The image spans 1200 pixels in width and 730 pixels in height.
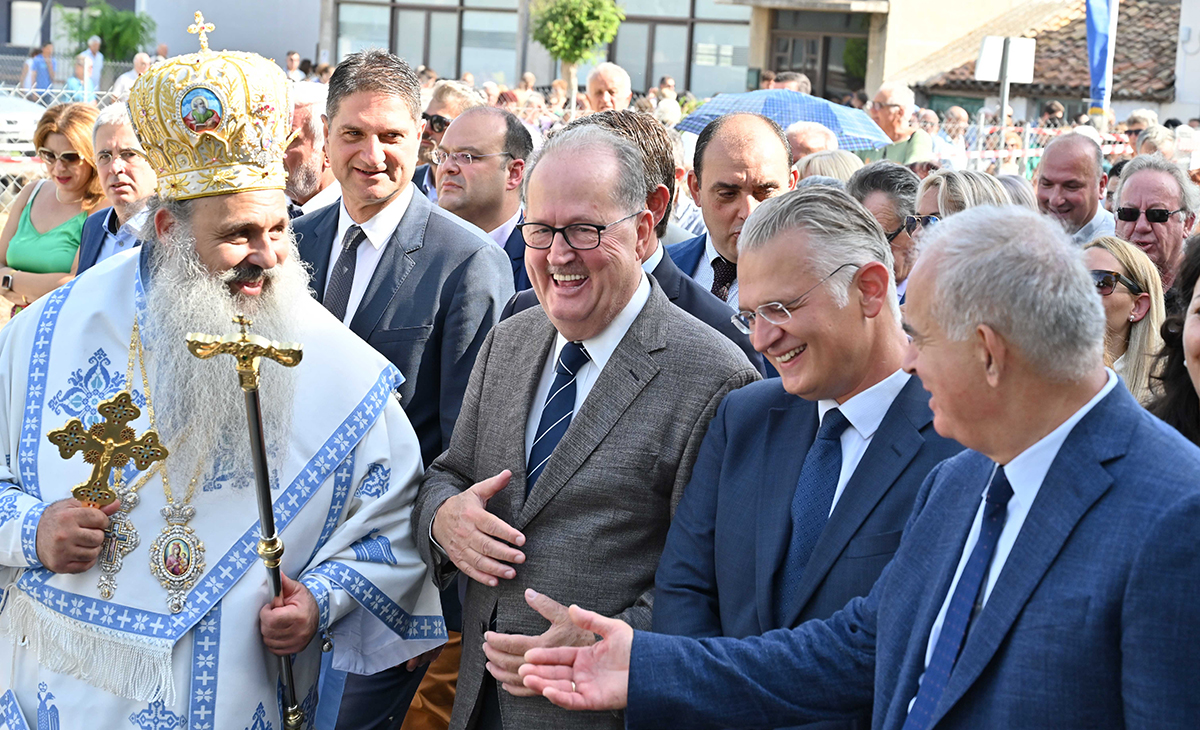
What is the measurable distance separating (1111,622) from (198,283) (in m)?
2.32

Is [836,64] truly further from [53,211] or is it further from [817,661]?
[817,661]

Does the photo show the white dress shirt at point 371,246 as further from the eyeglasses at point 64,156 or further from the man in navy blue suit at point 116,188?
the eyeglasses at point 64,156

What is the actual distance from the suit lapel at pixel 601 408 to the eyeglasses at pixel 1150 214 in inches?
149

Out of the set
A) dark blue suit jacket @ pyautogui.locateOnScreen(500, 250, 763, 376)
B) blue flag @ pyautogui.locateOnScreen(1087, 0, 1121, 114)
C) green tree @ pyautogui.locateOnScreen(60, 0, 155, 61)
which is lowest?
dark blue suit jacket @ pyautogui.locateOnScreen(500, 250, 763, 376)

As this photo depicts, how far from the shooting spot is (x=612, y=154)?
3035 millimetres

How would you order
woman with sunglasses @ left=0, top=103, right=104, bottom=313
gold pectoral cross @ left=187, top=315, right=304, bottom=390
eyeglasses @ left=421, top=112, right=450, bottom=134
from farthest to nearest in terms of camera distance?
1. eyeglasses @ left=421, top=112, right=450, bottom=134
2. woman with sunglasses @ left=0, top=103, right=104, bottom=313
3. gold pectoral cross @ left=187, top=315, right=304, bottom=390

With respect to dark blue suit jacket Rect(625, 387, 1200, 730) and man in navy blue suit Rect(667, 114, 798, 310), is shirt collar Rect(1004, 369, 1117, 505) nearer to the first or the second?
dark blue suit jacket Rect(625, 387, 1200, 730)

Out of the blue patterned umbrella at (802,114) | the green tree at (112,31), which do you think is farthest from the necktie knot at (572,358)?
the green tree at (112,31)

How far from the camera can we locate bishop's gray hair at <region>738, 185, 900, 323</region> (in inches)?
104

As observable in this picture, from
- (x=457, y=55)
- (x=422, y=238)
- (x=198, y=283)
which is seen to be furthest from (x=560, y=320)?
(x=457, y=55)

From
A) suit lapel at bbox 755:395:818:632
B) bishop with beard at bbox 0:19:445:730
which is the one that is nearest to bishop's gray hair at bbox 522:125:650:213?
suit lapel at bbox 755:395:818:632

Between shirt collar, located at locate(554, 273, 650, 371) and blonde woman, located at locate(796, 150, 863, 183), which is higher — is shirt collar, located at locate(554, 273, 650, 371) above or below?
below

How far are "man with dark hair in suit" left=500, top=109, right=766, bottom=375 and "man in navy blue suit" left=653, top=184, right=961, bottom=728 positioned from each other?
2.19 feet

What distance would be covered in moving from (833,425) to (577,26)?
27253 mm
